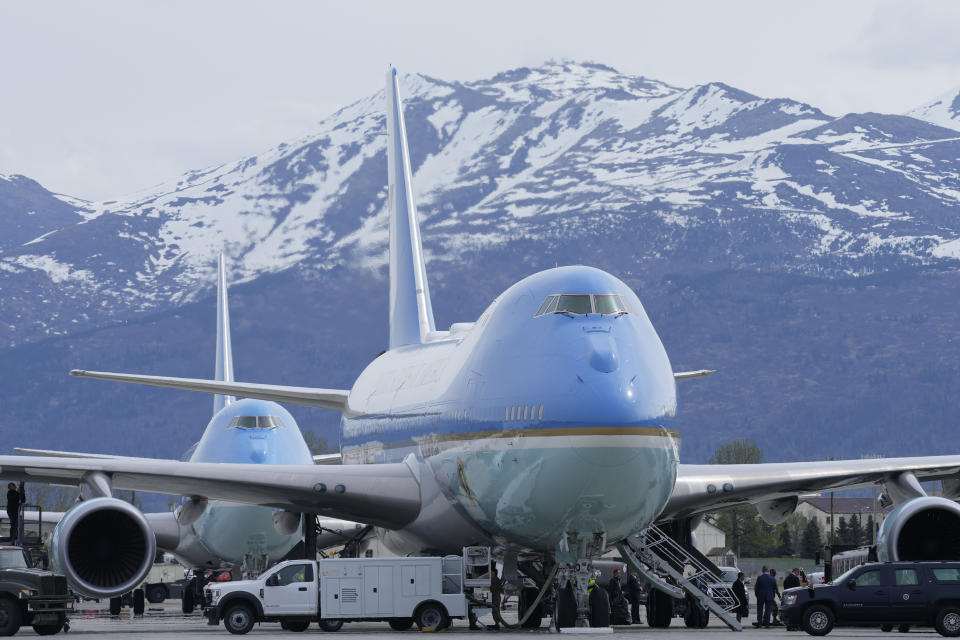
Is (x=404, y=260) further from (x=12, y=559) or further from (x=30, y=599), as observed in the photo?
(x=30, y=599)

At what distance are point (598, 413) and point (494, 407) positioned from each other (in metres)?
2.47

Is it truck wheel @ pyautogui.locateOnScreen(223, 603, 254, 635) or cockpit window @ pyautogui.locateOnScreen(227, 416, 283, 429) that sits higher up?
cockpit window @ pyautogui.locateOnScreen(227, 416, 283, 429)

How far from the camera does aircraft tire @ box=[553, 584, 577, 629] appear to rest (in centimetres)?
2516

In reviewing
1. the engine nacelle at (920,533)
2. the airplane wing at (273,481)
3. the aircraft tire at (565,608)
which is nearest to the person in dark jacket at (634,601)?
the engine nacelle at (920,533)

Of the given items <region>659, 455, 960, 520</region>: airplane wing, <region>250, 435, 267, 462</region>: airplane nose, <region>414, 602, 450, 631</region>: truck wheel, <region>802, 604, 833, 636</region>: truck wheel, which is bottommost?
<region>802, 604, 833, 636</region>: truck wheel

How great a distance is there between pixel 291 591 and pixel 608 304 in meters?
9.22

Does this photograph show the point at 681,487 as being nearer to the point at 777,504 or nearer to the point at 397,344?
the point at 777,504

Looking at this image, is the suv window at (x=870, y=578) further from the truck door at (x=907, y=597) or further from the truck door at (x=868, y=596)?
the truck door at (x=907, y=597)

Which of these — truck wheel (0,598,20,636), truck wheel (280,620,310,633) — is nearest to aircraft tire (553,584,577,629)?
truck wheel (280,620,310,633)

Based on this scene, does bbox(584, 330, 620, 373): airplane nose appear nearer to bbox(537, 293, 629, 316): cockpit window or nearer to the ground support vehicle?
bbox(537, 293, 629, 316): cockpit window

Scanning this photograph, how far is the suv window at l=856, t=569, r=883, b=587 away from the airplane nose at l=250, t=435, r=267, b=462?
16944 millimetres

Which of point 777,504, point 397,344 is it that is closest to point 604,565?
point 397,344

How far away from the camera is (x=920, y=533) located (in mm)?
29562

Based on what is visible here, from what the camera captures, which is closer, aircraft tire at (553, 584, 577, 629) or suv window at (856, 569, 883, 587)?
aircraft tire at (553, 584, 577, 629)
